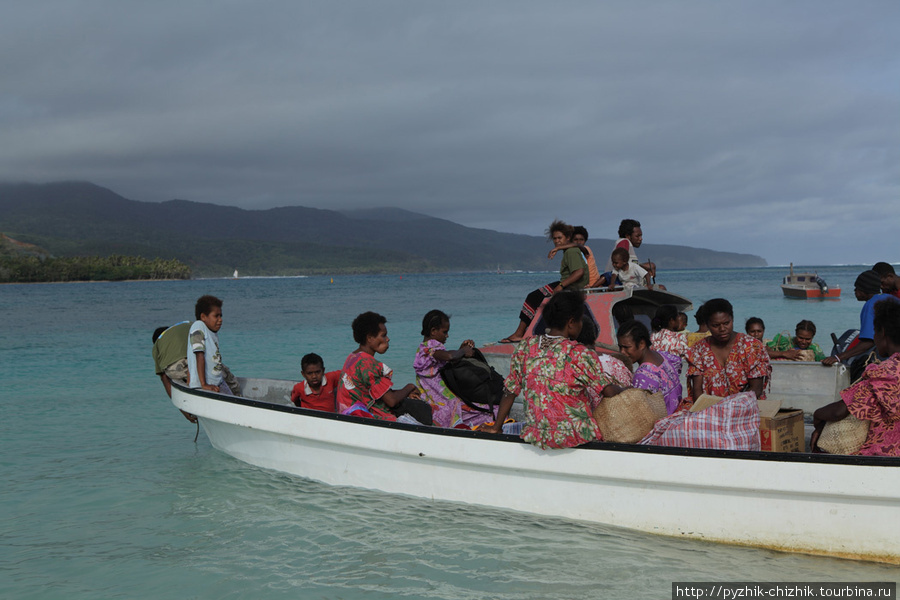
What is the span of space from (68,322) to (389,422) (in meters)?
30.1

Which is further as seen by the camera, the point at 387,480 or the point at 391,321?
the point at 391,321

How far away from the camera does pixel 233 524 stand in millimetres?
6133

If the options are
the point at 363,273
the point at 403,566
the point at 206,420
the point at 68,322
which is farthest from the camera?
the point at 363,273

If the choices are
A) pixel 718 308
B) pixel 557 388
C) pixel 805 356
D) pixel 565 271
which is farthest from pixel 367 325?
pixel 805 356

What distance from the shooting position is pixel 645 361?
5.43 m

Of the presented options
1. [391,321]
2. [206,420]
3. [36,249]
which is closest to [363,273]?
[36,249]

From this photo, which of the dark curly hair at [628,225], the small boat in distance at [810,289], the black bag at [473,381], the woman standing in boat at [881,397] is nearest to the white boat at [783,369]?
the dark curly hair at [628,225]

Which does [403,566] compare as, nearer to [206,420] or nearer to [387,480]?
[387,480]

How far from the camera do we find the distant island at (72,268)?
98.9 m

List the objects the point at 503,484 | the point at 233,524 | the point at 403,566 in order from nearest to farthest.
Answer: the point at 403,566
the point at 503,484
the point at 233,524

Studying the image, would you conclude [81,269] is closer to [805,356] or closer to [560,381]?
[805,356]

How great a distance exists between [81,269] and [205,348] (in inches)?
4424

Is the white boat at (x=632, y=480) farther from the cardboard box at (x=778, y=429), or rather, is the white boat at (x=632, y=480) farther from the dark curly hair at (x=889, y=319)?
the dark curly hair at (x=889, y=319)

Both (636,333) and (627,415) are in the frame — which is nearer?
(627,415)
